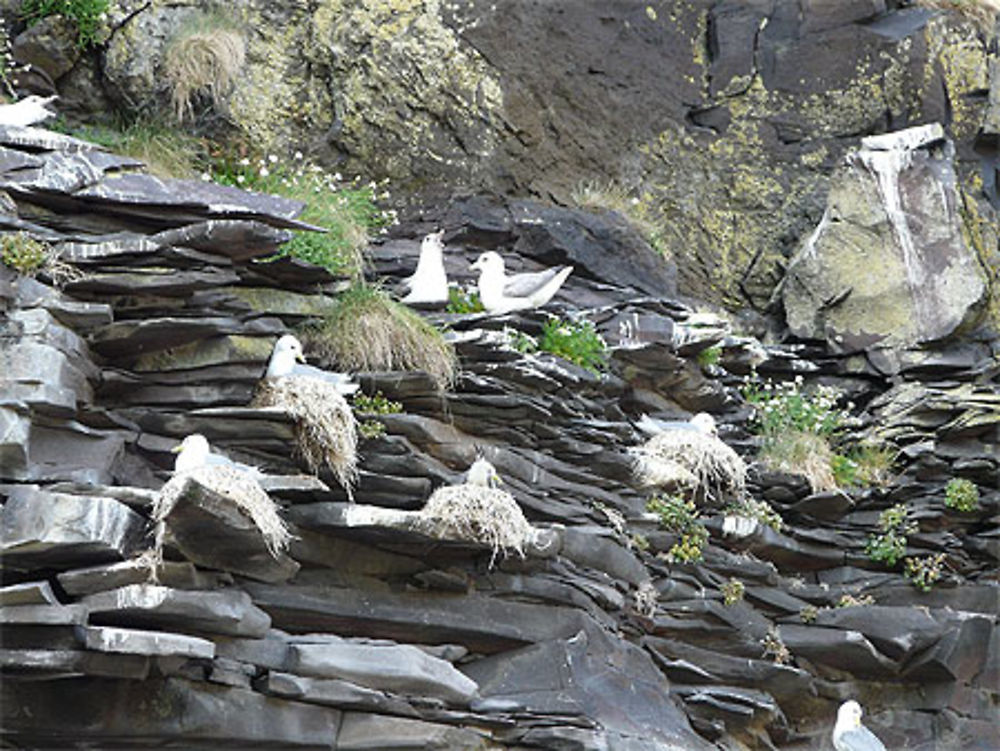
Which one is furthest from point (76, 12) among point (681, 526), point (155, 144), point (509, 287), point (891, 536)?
point (891, 536)

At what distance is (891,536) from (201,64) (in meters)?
6.64

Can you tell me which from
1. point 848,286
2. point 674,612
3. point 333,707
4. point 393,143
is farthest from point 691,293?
point 333,707

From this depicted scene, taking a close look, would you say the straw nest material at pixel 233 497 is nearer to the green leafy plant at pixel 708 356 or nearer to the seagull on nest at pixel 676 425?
the seagull on nest at pixel 676 425

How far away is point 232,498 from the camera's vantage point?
8.48 meters

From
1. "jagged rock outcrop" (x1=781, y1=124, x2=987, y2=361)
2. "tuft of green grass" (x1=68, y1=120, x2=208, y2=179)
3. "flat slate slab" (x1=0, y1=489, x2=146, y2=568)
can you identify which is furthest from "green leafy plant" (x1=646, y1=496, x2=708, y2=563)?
"flat slate slab" (x1=0, y1=489, x2=146, y2=568)

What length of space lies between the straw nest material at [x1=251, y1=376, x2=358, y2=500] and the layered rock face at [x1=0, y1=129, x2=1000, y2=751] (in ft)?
0.40

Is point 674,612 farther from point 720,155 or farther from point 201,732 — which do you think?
point 720,155

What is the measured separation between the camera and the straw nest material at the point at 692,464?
1167 cm

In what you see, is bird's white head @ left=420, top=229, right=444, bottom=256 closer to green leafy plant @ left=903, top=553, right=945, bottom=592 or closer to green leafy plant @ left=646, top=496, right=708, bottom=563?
green leafy plant @ left=646, top=496, right=708, bottom=563

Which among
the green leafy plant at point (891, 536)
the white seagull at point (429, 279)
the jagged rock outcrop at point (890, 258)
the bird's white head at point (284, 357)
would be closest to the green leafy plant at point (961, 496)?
the green leafy plant at point (891, 536)

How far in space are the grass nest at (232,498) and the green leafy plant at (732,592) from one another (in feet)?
13.1

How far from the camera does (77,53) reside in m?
12.8

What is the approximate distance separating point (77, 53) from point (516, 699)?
6454 mm

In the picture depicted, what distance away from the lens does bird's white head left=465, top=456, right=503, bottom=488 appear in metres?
9.84
